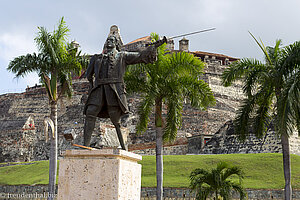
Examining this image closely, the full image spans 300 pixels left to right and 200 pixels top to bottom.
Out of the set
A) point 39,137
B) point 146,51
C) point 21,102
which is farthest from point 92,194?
point 21,102

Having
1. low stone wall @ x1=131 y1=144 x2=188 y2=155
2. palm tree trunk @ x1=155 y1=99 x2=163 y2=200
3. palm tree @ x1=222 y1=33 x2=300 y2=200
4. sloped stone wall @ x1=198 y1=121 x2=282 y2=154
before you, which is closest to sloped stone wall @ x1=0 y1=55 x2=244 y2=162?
low stone wall @ x1=131 y1=144 x2=188 y2=155

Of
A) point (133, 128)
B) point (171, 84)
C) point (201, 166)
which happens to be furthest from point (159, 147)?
point (133, 128)

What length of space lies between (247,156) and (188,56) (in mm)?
9357

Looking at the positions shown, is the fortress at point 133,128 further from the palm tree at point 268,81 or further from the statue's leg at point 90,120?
the statue's leg at point 90,120

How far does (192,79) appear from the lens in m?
12.6

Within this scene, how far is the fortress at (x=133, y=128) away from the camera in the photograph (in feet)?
86.5

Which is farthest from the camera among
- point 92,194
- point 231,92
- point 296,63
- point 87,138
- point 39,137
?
point 231,92

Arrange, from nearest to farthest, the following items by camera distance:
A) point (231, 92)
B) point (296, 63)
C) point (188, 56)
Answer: point (296, 63) → point (188, 56) → point (231, 92)

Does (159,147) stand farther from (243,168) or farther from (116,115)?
(116,115)

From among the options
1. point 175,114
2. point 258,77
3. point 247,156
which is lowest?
point 247,156

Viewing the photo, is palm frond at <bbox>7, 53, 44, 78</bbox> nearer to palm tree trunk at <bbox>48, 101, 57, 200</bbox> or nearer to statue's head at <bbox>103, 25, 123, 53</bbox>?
palm tree trunk at <bbox>48, 101, 57, 200</bbox>

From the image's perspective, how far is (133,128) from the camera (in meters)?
35.8

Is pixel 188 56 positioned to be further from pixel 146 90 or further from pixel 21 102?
pixel 21 102

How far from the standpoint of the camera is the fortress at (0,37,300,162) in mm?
26375
